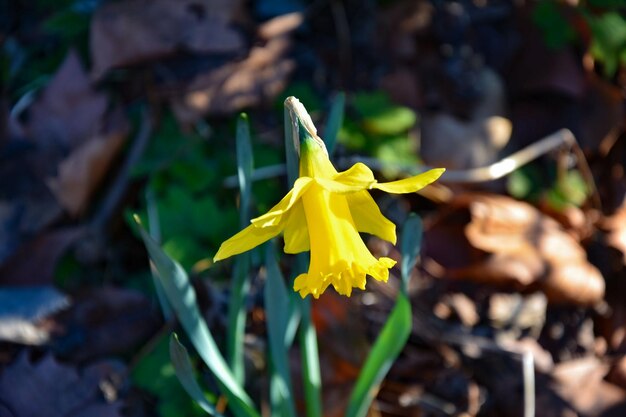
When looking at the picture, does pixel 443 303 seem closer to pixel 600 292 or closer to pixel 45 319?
pixel 600 292

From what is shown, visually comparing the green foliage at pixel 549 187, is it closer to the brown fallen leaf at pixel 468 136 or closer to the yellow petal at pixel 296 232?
the brown fallen leaf at pixel 468 136

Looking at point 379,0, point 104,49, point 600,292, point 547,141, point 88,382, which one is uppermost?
point 104,49

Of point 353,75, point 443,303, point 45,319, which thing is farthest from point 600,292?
point 45,319

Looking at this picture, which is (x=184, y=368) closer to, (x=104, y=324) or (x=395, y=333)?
(x=395, y=333)

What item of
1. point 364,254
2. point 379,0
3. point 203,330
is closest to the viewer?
point 364,254

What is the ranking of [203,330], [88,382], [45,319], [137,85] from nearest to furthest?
[203,330], [88,382], [45,319], [137,85]

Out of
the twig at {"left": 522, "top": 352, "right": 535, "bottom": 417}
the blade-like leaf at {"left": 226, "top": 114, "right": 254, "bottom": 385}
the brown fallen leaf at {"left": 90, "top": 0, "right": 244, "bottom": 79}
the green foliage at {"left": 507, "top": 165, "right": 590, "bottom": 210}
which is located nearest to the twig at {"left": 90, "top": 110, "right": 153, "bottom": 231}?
the brown fallen leaf at {"left": 90, "top": 0, "right": 244, "bottom": 79}

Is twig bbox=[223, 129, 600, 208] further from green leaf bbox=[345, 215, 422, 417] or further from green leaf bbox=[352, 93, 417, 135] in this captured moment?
green leaf bbox=[345, 215, 422, 417]

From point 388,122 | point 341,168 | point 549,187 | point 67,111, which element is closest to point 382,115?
point 388,122
